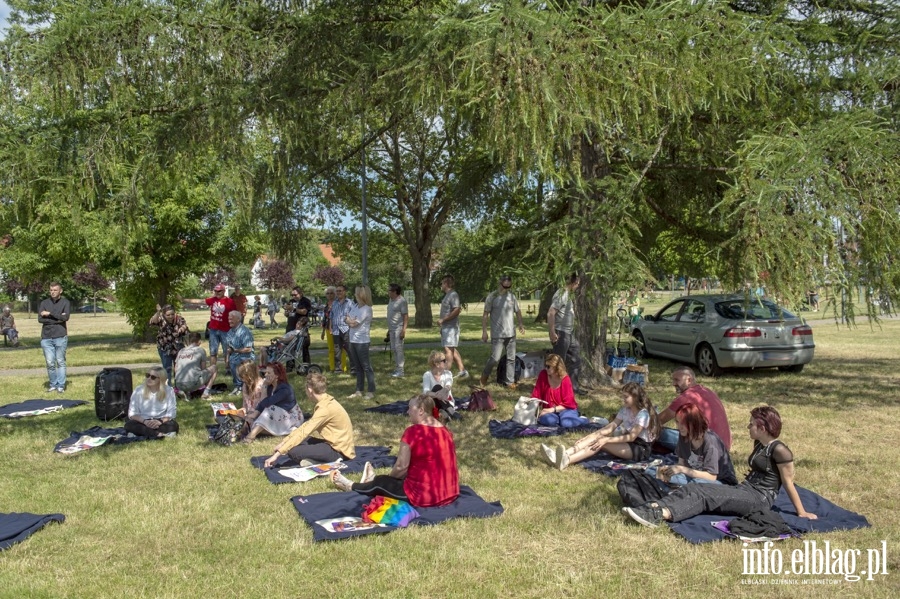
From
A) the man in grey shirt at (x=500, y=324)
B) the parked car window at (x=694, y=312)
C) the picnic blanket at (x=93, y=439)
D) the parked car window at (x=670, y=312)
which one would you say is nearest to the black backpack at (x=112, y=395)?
the picnic blanket at (x=93, y=439)

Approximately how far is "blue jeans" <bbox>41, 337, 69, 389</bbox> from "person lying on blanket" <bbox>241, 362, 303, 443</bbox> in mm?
5385

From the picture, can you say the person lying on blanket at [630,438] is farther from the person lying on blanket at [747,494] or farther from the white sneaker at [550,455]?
the person lying on blanket at [747,494]

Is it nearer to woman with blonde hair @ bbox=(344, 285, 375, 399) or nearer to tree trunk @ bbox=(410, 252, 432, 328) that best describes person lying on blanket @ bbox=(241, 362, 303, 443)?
woman with blonde hair @ bbox=(344, 285, 375, 399)

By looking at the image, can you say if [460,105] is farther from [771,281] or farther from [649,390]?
[649,390]

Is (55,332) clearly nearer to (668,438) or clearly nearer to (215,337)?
(215,337)

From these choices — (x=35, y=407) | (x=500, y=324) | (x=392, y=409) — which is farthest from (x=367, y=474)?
(x=35, y=407)

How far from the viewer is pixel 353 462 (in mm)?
6973

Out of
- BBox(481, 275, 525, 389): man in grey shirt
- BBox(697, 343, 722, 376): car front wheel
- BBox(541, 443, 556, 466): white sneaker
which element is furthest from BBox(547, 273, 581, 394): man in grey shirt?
BBox(541, 443, 556, 466): white sneaker

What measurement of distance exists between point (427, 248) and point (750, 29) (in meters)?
21.4

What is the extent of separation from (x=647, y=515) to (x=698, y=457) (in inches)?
40.6

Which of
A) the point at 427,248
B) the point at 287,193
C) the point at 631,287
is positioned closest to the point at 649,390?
the point at 631,287

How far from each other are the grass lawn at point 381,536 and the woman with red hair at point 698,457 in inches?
23.2

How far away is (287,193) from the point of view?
29.7ft

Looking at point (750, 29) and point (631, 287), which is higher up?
point (750, 29)
